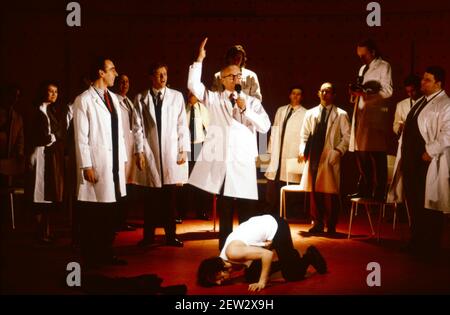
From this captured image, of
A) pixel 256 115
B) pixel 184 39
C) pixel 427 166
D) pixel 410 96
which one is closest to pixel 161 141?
pixel 256 115

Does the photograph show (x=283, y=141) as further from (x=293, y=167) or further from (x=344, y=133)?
(x=344, y=133)

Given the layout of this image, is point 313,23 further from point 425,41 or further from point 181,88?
point 181,88

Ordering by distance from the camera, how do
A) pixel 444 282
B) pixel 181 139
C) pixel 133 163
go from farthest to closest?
pixel 133 163, pixel 181 139, pixel 444 282

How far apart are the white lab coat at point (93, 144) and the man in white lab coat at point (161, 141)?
0.83 meters

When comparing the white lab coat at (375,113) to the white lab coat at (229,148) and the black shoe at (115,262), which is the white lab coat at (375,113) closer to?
the white lab coat at (229,148)

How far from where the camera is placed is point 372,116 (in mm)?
6098

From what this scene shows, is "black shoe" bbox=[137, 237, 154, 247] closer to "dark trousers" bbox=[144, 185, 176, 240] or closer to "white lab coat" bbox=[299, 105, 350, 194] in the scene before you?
"dark trousers" bbox=[144, 185, 176, 240]

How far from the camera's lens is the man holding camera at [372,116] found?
596 centimetres

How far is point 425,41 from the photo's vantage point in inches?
345

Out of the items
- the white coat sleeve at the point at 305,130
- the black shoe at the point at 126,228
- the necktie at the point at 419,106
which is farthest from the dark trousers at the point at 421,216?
the black shoe at the point at 126,228

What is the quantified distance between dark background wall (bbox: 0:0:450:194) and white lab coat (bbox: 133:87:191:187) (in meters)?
3.65

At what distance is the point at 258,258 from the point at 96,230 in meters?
1.44

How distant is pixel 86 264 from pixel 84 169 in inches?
31.6
